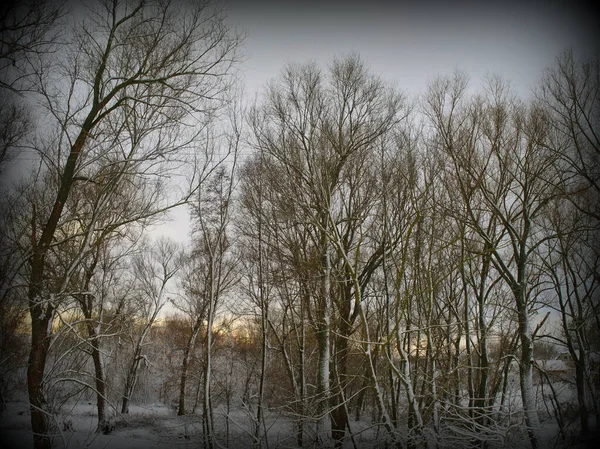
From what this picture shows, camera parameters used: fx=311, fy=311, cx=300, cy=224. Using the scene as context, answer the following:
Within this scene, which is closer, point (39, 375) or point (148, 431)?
point (39, 375)

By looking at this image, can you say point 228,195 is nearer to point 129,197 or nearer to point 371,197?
point 129,197

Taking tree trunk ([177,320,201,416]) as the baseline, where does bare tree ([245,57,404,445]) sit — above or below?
above

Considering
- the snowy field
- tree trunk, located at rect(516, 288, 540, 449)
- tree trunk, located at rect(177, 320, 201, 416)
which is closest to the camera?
the snowy field

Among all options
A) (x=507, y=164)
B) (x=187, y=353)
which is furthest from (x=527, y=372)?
(x=187, y=353)

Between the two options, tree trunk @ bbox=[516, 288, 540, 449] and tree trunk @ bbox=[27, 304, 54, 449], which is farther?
tree trunk @ bbox=[516, 288, 540, 449]

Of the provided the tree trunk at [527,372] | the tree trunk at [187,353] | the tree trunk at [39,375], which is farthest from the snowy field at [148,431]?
the tree trunk at [527,372]

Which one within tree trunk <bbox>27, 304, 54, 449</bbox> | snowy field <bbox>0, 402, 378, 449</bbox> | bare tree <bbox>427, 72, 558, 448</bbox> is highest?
bare tree <bbox>427, 72, 558, 448</bbox>

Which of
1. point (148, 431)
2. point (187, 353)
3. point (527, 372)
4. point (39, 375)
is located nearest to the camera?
point (39, 375)

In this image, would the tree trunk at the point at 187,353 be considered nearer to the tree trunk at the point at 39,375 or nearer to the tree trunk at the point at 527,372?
the tree trunk at the point at 39,375

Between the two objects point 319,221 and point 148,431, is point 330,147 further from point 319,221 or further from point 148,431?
point 148,431

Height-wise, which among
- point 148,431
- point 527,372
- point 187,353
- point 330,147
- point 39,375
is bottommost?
point 148,431

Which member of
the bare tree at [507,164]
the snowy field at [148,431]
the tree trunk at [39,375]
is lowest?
the snowy field at [148,431]

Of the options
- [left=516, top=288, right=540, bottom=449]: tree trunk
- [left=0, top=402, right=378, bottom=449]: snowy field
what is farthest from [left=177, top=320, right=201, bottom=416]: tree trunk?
[left=516, top=288, right=540, bottom=449]: tree trunk

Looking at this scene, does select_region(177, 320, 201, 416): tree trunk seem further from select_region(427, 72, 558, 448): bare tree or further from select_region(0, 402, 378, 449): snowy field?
select_region(427, 72, 558, 448): bare tree
